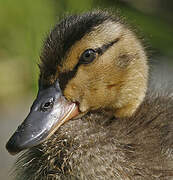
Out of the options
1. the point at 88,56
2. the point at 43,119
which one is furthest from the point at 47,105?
the point at 88,56

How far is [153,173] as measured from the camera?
2.00m

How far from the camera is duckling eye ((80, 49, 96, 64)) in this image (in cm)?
204

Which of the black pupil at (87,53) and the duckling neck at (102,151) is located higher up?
the black pupil at (87,53)

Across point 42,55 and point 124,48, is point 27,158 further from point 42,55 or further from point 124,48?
point 124,48

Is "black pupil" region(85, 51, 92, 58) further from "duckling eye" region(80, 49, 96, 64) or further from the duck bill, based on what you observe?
the duck bill

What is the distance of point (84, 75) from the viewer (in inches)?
80.7

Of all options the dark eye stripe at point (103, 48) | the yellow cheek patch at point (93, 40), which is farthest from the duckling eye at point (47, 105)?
the dark eye stripe at point (103, 48)

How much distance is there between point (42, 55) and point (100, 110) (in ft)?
0.83

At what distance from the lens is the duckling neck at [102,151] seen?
199 centimetres

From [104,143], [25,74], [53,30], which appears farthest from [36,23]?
[104,143]

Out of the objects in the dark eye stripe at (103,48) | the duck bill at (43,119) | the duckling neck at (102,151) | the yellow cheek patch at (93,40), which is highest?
the yellow cheek patch at (93,40)

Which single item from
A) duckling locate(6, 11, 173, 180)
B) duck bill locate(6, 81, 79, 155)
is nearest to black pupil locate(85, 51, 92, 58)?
duckling locate(6, 11, 173, 180)

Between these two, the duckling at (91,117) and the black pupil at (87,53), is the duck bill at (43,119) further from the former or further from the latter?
the black pupil at (87,53)

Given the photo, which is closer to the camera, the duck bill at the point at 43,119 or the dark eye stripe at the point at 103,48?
the duck bill at the point at 43,119
